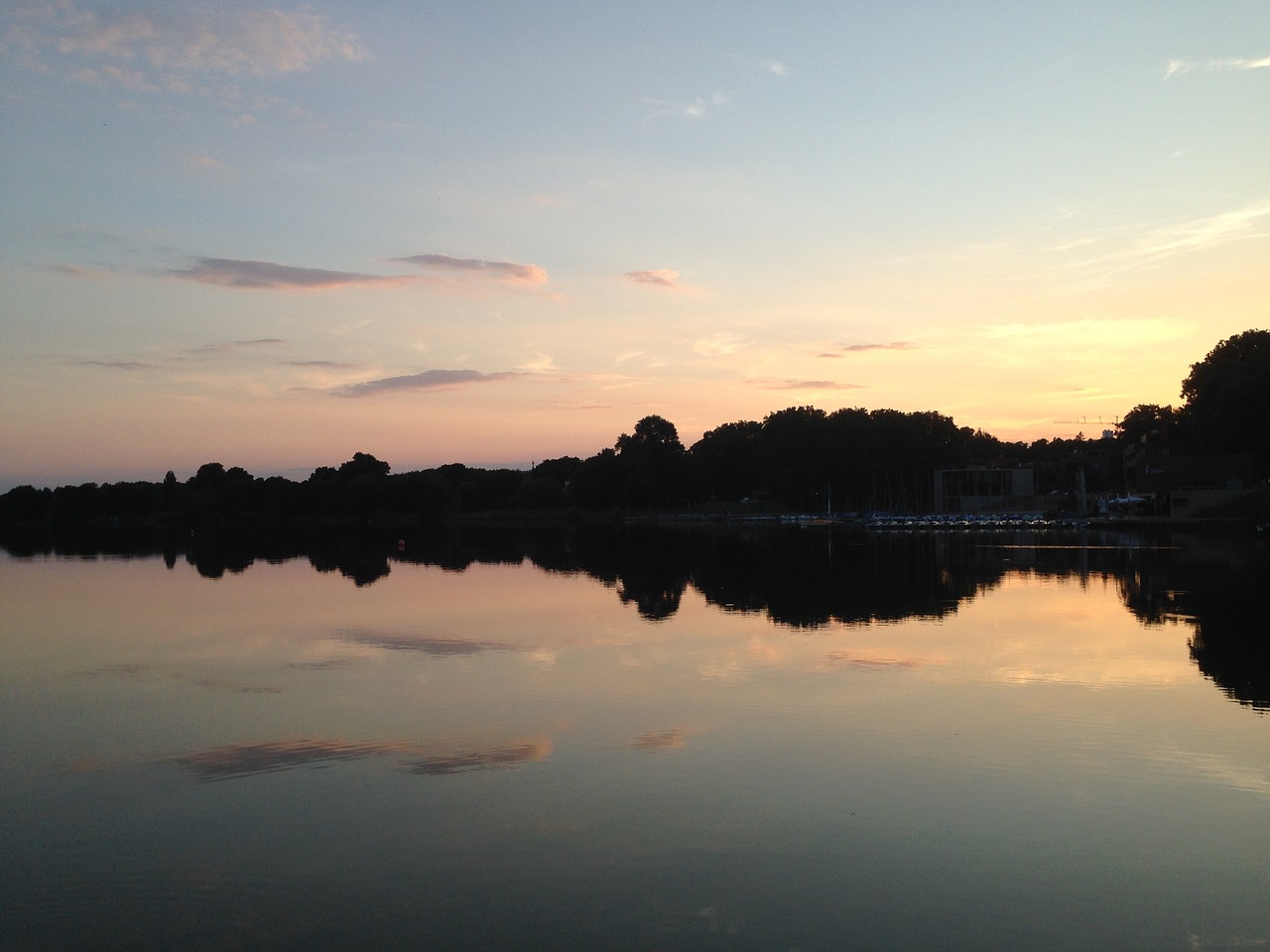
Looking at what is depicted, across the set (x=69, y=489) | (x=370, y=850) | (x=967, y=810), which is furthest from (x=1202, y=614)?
(x=69, y=489)

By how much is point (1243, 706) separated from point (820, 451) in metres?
111

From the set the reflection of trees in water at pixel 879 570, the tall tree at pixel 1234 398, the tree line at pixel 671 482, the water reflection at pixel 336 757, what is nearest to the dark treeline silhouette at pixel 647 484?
the tree line at pixel 671 482

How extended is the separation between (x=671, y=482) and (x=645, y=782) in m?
131

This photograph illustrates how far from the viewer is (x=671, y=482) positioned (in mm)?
142125

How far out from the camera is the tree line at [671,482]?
126 m

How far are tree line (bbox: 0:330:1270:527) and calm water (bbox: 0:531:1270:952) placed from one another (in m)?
97.4

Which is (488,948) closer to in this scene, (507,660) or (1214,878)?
(1214,878)

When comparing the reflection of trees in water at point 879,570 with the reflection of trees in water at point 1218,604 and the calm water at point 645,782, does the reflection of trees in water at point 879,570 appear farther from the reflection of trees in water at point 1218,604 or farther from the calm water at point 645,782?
the calm water at point 645,782

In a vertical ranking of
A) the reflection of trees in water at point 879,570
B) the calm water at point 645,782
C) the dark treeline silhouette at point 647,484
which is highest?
the dark treeline silhouette at point 647,484

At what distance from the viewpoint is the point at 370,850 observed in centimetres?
928

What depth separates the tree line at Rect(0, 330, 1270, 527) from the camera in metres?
126

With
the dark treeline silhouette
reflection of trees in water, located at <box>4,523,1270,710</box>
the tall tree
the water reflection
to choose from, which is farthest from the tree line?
the water reflection

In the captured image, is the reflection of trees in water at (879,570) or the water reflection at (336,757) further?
the reflection of trees in water at (879,570)

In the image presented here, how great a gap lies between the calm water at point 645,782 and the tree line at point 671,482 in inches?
3833
